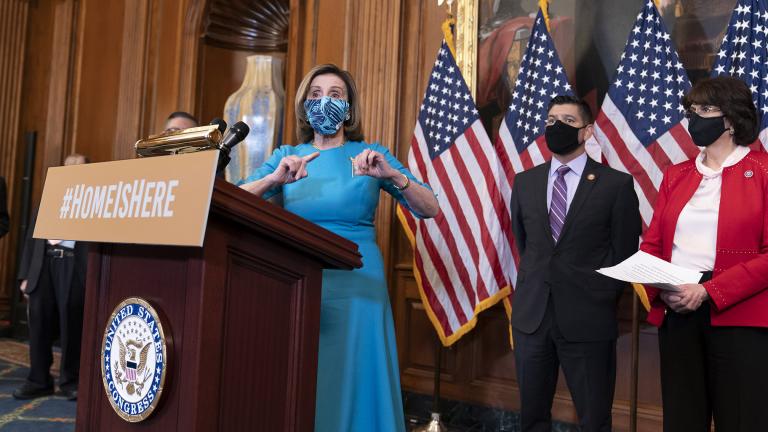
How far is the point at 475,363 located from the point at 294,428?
2.73 m

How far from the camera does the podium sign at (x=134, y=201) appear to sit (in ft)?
3.76

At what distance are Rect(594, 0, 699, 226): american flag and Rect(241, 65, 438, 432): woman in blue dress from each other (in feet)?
4.96

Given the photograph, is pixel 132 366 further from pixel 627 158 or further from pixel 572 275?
pixel 627 158

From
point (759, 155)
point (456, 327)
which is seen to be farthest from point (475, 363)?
point (759, 155)

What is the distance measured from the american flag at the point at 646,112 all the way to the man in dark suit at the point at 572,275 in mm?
531

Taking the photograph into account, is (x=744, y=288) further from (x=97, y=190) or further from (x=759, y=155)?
(x=97, y=190)

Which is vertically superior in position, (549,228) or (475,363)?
(549,228)

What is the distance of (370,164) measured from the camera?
6.06ft

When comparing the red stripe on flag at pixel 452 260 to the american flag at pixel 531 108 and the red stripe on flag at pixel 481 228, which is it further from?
the american flag at pixel 531 108

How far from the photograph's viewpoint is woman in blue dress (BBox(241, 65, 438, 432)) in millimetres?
1871

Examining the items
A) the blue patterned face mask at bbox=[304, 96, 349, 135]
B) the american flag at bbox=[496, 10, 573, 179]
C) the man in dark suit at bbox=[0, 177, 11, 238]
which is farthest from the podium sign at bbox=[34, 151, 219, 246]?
the man in dark suit at bbox=[0, 177, 11, 238]

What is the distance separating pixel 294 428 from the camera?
1448 mm

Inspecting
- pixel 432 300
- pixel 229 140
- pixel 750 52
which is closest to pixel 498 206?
pixel 432 300

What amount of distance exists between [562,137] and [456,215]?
1.08 meters
